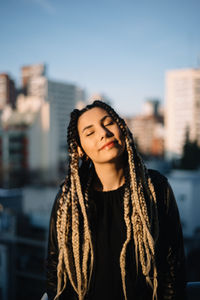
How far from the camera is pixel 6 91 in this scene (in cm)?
2886

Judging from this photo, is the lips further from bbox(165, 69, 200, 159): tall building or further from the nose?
bbox(165, 69, 200, 159): tall building

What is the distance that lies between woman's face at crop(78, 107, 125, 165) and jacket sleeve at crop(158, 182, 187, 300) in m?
0.28

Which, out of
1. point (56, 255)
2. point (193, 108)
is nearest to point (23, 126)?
point (193, 108)

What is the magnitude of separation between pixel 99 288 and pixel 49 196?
469 inches

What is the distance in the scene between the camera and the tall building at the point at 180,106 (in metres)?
23.3

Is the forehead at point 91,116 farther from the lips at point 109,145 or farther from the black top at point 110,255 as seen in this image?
the black top at point 110,255

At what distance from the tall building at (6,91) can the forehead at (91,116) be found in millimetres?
29128

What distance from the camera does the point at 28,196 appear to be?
13.1 meters

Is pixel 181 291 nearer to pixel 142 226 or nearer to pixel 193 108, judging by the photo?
pixel 142 226

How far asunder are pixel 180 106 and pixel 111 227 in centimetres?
2474

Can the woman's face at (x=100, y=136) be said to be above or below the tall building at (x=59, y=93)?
below

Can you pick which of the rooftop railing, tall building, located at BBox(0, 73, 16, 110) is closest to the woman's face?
the rooftop railing

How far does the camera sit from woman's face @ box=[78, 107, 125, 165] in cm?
108

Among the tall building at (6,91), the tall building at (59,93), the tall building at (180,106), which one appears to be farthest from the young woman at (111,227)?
the tall building at (59,93)
